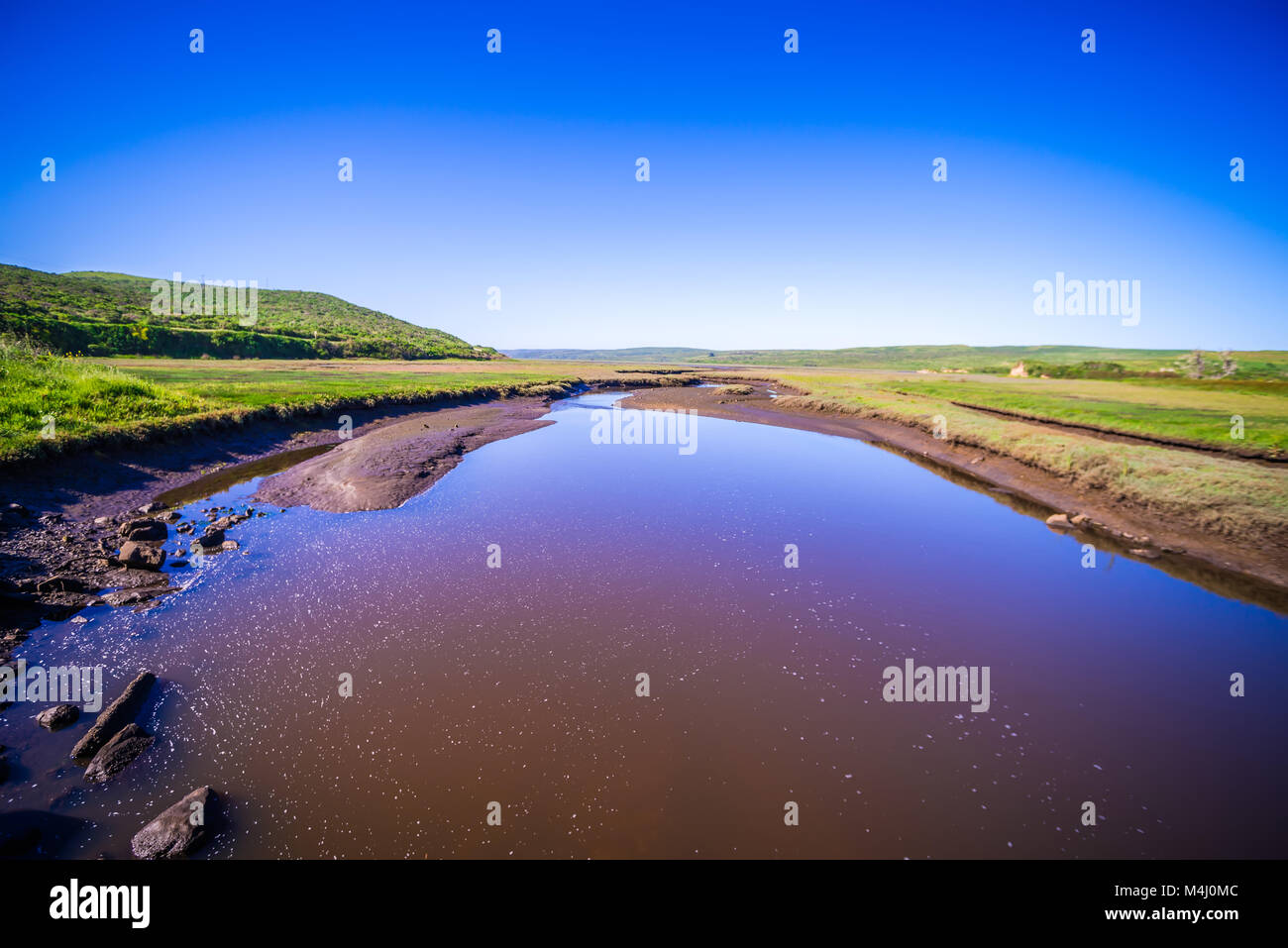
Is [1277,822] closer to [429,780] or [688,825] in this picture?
[688,825]

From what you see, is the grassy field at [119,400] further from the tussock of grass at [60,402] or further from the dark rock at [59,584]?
the dark rock at [59,584]

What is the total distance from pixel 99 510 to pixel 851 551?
952 inches

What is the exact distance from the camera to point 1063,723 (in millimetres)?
8453

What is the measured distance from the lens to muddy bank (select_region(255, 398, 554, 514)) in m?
18.6

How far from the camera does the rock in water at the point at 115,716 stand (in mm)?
6934

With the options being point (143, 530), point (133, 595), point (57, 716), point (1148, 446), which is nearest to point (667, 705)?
point (57, 716)

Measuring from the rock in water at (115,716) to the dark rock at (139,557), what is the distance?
5.57 metres

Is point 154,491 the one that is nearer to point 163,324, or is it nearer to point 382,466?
point 382,466

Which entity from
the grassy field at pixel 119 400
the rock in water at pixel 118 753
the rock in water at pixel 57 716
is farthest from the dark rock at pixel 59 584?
the grassy field at pixel 119 400

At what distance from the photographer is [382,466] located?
73.3 ft

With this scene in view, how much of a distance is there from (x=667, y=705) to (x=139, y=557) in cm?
1403

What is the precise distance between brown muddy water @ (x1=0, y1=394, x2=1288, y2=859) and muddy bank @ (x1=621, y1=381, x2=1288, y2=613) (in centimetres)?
174

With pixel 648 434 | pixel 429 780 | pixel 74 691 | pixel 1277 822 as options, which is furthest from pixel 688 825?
pixel 648 434

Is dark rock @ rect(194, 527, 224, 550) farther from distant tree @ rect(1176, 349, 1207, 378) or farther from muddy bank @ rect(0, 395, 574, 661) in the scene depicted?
distant tree @ rect(1176, 349, 1207, 378)
